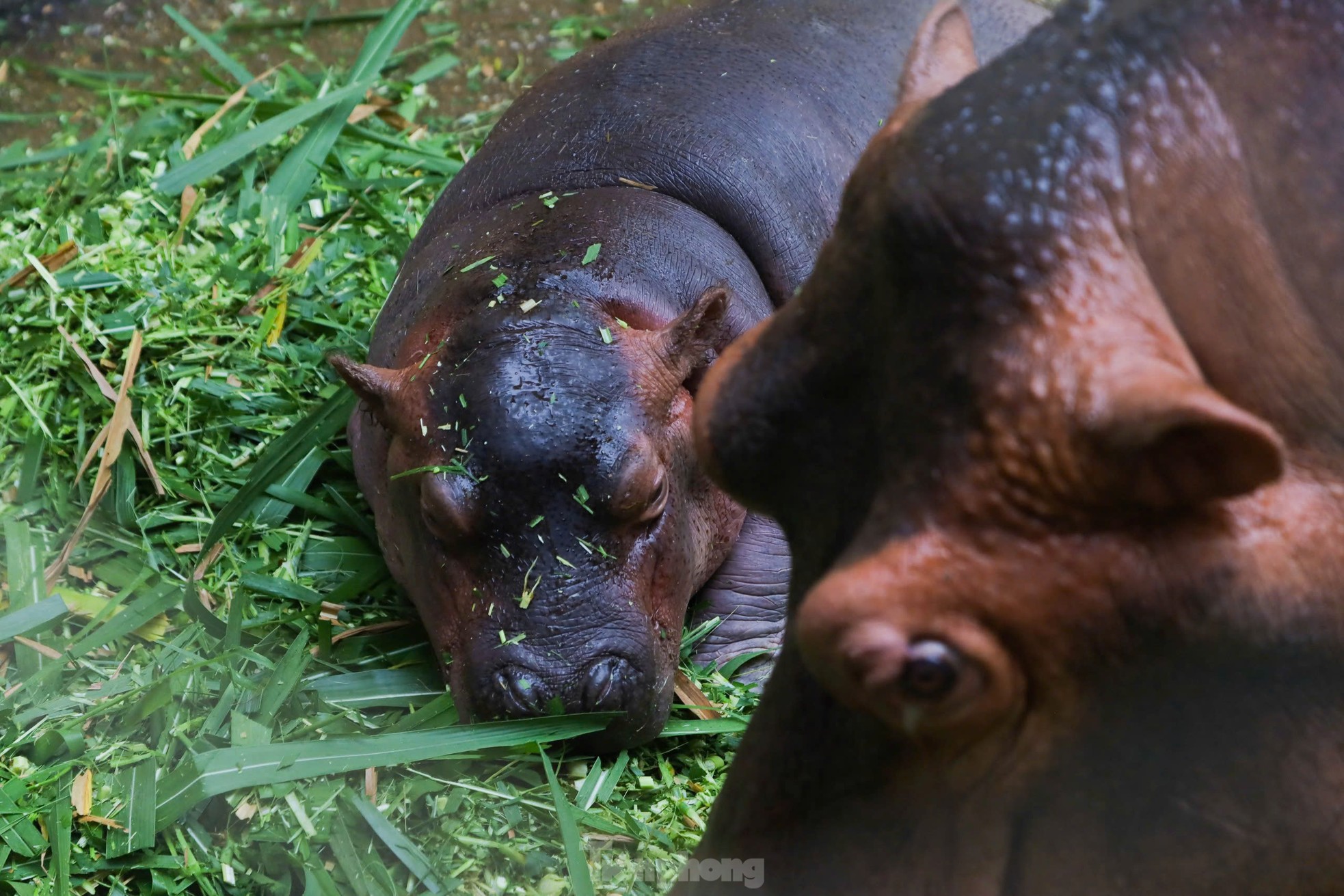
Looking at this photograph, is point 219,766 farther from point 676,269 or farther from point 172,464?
point 676,269

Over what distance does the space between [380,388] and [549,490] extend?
1.69ft

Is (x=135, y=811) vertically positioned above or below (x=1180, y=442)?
below

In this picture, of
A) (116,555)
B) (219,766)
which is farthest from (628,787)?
(116,555)

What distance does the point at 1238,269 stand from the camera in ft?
2.89

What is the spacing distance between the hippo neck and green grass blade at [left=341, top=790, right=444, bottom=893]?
3.55 feet

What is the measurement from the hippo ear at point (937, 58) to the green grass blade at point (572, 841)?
2053mm

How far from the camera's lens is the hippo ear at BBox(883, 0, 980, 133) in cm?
118

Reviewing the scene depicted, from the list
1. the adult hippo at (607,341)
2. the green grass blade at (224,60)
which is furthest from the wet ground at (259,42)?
the adult hippo at (607,341)

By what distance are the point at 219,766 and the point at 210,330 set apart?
1633mm

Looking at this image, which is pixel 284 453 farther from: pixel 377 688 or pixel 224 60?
pixel 224 60

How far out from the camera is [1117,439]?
0.81 metres

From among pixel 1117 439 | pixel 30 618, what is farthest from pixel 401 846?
pixel 1117 439

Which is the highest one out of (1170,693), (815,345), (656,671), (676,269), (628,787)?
(815,345)

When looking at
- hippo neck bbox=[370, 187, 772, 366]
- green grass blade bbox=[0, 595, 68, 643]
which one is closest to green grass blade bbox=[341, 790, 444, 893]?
green grass blade bbox=[0, 595, 68, 643]
